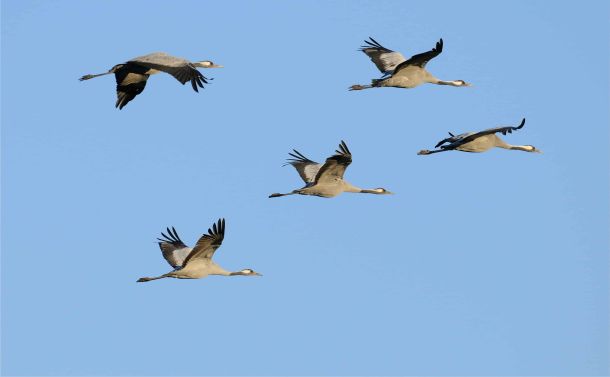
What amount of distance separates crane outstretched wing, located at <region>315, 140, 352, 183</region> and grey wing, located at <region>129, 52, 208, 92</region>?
8.90 ft

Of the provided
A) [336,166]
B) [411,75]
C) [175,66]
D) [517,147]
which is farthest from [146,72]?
[517,147]

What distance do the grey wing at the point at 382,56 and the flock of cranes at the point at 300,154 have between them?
0.55 metres

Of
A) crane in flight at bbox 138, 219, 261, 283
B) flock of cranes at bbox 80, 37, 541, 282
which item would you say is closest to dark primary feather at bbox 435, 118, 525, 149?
flock of cranes at bbox 80, 37, 541, 282

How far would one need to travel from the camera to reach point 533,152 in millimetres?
24328

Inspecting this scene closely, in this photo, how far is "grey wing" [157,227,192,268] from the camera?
920 inches

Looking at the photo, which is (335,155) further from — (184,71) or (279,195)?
(184,71)

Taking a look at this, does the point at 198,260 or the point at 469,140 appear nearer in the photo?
the point at 198,260

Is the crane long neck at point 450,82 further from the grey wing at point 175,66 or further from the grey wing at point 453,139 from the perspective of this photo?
the grey wing at point 175,66

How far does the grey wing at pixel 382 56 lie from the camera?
2553 cm

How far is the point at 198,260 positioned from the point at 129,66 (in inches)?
130

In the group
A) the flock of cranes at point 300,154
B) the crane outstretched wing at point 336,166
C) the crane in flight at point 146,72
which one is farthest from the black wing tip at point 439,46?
the crane in flight at point 146,72

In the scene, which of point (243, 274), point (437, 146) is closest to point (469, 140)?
point (437, 146)

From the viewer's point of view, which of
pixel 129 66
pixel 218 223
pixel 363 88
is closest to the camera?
pixel 218 223

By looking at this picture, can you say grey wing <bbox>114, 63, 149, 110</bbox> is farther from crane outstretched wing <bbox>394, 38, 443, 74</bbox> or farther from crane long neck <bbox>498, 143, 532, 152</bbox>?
crane long neck <bbox>498, 143, 532, 152</bbox>
